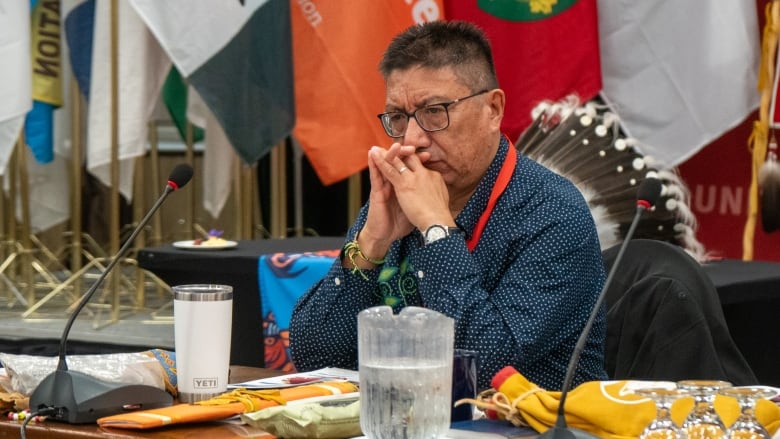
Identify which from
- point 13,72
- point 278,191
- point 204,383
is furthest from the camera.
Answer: point 278,191

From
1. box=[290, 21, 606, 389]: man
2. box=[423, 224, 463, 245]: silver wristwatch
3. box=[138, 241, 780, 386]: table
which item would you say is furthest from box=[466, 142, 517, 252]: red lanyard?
box=[138, 241, 780, 386]: table

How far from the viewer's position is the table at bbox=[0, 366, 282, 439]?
1.77m

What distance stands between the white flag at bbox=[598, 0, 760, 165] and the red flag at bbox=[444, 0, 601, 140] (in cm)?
11

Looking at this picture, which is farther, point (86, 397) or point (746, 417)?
point (86, 397)

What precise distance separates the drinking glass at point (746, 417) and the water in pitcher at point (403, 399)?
14.0 inches

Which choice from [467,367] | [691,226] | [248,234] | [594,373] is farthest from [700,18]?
[467,367]

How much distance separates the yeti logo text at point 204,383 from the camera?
6.55ft

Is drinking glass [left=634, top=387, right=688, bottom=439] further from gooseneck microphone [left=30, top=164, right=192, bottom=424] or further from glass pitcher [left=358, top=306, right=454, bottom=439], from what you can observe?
gooseneck microphone [left=30, top=164, right=192, bottom=424]

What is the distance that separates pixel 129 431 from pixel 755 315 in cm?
218

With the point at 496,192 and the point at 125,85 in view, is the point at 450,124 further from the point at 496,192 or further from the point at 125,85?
the point at 125,85

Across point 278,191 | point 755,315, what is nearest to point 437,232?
point 755,315

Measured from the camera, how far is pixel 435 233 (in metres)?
2.24

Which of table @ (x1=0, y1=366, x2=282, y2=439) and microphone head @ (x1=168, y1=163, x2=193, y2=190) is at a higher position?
microphone head @ (x1=168, y1=163, x2=193, y2=190)

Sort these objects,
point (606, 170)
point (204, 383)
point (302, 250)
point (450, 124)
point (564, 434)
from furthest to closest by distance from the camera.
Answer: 1. point (302, 250)
2. point (606, 170)
3. point (450, 124)
4. point (204, 383)
5. point (564, 434)
